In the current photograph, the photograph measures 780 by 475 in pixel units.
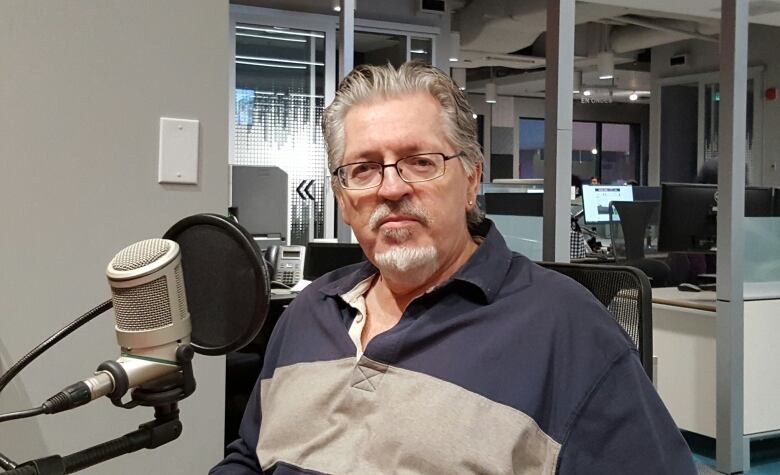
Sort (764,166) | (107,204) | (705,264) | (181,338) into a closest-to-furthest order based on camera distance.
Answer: (181,338) < (107,204) < (705,264) < (764,166)

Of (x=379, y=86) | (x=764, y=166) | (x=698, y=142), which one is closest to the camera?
(x=379, y=86)

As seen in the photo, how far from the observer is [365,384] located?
121 centimetres

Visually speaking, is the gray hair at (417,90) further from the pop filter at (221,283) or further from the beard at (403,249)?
the pop filter at (221,283)

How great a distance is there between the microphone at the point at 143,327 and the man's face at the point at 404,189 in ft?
2.33

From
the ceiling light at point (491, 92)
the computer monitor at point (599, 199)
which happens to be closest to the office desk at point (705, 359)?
the computer monitor at point (599, 199)

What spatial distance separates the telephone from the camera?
3609 mm

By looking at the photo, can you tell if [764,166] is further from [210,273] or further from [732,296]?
[210,273]

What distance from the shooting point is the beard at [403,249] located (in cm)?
129

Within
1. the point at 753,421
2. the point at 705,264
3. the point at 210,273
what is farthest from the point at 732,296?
the point at 210,273

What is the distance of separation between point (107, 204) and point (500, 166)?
1391cm

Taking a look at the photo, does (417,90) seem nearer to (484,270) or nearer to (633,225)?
(484,270)

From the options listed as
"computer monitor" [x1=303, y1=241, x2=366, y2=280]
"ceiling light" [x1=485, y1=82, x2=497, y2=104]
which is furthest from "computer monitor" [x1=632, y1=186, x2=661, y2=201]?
"ceiling light" [x1=485, y1=82, x2=497, y2=104]

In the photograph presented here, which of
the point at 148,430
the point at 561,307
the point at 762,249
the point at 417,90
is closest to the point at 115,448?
the point at 148,430

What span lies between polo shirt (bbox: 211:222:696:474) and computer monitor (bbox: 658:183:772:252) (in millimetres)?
3688
